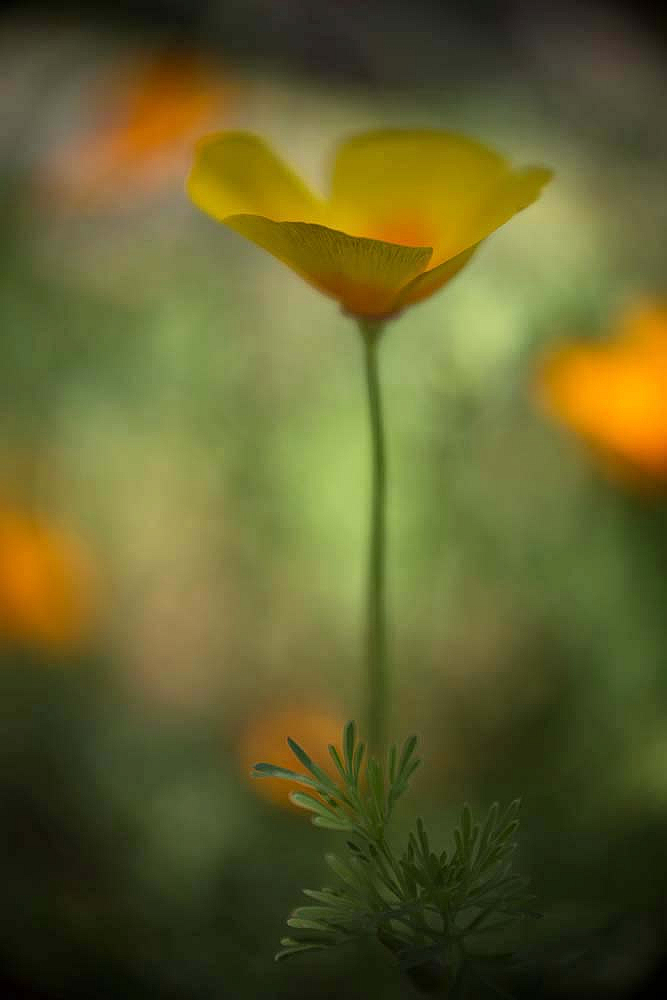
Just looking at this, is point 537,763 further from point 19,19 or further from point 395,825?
point 19,19

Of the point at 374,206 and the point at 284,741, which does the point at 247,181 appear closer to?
the point at 374,206

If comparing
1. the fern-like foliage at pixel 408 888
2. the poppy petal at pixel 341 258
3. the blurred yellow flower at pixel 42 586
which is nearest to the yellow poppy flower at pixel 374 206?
the poppy petal at pixel 341 258

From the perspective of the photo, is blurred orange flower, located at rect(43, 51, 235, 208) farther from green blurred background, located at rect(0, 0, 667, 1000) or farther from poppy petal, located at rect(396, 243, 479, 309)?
poppy petal, located at rect(396, 243, 479, 309)

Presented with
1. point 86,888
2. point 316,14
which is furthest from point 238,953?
point 316,14

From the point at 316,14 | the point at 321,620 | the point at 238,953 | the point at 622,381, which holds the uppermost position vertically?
the point at 316,14

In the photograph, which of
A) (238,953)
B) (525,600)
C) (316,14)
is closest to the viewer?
(238,953)

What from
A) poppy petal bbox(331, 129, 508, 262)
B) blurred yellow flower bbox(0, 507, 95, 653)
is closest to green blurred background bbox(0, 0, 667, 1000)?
blurred yellow flower bbox(0, 507, 95, 653)
